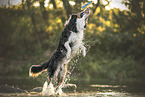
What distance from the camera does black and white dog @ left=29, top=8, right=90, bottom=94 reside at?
8.40 metres

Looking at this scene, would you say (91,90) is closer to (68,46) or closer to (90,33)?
(68,46)

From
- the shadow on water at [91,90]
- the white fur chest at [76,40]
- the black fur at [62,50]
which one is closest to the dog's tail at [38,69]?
the black fur at [62,50]

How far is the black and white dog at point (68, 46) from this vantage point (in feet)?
27.6

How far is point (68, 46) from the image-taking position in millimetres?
8359

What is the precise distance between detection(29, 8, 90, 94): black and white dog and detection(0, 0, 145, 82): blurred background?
27.3ft

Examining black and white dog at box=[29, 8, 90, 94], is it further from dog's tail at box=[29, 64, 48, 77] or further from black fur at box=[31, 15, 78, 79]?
dog's tail at box=[29, 64, 48, 77]

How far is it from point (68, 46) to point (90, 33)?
951 cm

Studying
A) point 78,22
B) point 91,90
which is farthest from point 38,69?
point 91,90

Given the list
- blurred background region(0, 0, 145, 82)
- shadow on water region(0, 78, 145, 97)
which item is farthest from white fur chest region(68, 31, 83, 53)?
blurred background region(0, 0, 145, 82)

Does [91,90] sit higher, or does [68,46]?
[68,46]

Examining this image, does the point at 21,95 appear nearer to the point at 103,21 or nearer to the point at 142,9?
the point at 142,9

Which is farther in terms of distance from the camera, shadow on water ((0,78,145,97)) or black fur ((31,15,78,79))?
shadow on water ((0,78,145,97))

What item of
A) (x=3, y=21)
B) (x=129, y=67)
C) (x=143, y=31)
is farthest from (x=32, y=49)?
(x=143, y=31)

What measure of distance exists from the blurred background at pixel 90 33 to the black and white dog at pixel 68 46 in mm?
8325
